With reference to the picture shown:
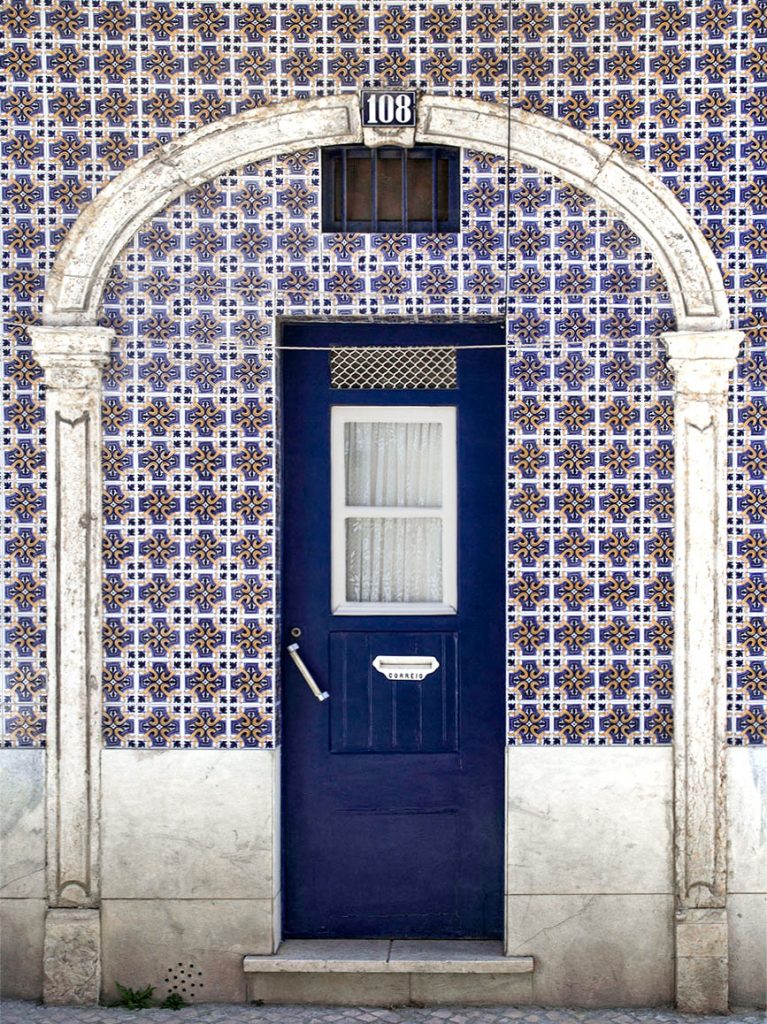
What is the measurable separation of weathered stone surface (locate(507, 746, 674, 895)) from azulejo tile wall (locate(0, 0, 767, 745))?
112 mm

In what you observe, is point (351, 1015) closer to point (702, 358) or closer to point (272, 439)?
point (272, 439)

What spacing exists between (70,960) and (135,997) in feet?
1.02

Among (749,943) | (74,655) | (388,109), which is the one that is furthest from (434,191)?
(749,943)

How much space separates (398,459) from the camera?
532cm

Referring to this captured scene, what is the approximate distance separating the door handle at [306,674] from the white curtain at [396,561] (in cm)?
34

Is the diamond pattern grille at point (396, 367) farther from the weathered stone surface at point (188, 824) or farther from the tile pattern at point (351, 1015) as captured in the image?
the tile pattern at point (351, 1015)

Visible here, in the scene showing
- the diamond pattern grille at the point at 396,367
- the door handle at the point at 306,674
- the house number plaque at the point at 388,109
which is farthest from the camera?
the diamond pattern grille at the point at 396,367

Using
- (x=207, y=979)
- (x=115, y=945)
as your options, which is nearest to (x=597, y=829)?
(x=207, y=979)

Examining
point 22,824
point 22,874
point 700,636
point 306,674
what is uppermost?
point 700,636

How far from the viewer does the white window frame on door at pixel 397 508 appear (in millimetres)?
5270

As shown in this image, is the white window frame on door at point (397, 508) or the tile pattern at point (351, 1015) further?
the white window frame on door at point (397, 508)

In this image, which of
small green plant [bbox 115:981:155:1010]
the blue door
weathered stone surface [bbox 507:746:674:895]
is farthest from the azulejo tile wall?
small green plant [bbox 115:981:155:1010]

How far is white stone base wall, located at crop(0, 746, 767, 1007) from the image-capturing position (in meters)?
4.99

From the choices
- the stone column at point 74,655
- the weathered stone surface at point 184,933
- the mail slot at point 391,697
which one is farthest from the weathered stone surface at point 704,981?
the stone column at point 74,655
